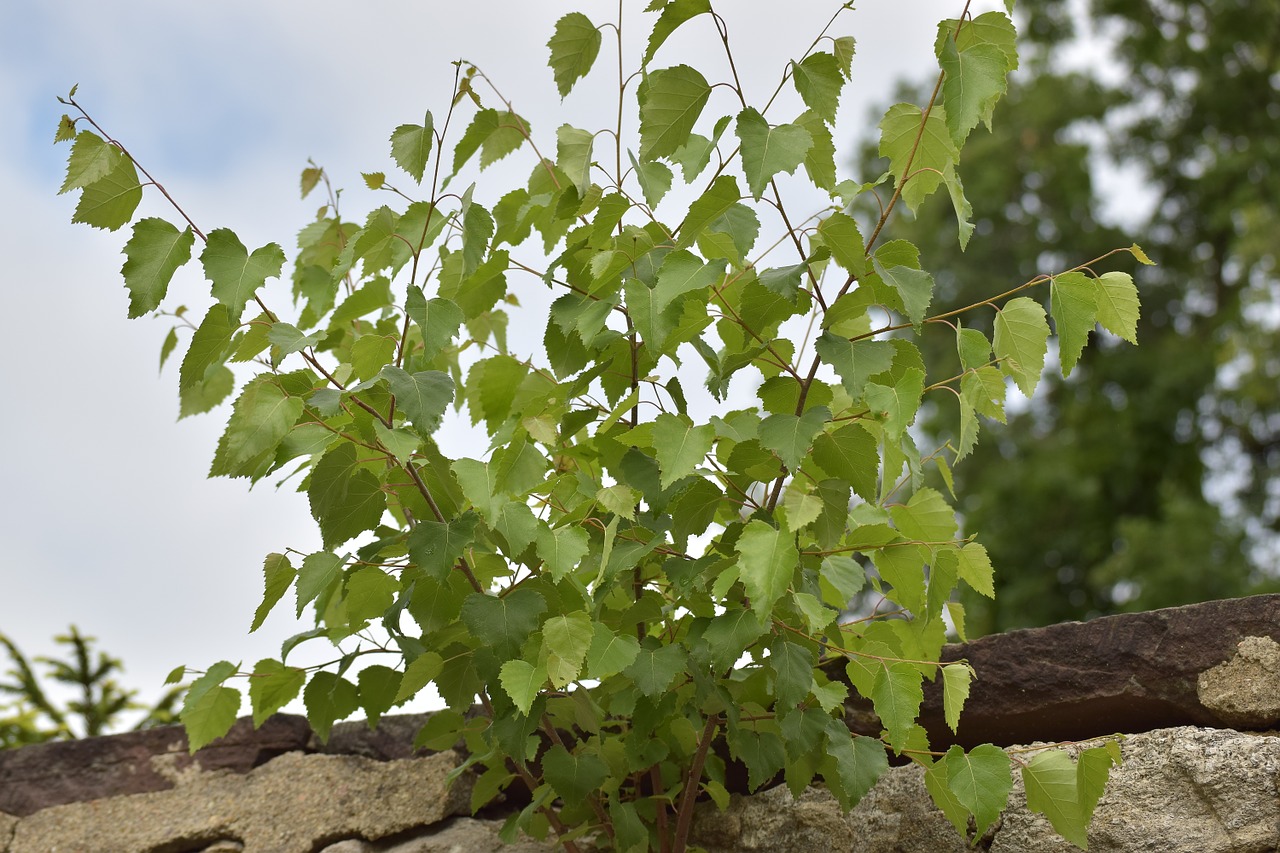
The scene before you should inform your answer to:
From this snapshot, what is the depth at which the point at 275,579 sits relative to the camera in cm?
148

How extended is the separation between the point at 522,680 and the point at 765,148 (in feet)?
2.11

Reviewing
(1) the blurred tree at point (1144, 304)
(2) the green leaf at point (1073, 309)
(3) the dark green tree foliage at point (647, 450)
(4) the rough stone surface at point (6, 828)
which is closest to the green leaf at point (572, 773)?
(3) the dark green tree foliage at point (647, 450)

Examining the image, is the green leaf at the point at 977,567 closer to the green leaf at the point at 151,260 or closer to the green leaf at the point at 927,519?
the green leaf at the point at 927,519

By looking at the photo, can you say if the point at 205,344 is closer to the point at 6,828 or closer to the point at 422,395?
the point at 422,395

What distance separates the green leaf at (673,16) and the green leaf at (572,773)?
88 centimetres

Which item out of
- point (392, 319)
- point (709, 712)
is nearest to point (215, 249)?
point (392, 319)

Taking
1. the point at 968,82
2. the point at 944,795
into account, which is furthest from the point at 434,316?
the point at 944,795

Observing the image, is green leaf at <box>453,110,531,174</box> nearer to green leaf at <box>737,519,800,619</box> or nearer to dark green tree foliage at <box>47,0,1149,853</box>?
dark green tree foliage at <box>47,0,1149,853</box>

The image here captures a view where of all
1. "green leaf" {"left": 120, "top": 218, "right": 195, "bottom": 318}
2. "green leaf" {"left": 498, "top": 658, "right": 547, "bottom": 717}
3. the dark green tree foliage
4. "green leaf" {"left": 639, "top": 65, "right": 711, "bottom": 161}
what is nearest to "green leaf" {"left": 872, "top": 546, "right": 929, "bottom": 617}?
the dark green tree foliage

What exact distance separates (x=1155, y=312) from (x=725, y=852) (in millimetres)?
11501

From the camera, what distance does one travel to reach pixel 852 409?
1.48 metres

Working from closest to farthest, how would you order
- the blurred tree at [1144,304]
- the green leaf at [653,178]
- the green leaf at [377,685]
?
the green leaf at [653,178], the green leaf at [377,685], the blurred tree at [1144,304]

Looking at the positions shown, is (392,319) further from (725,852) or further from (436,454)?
(725,852)

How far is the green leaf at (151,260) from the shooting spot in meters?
1.35
